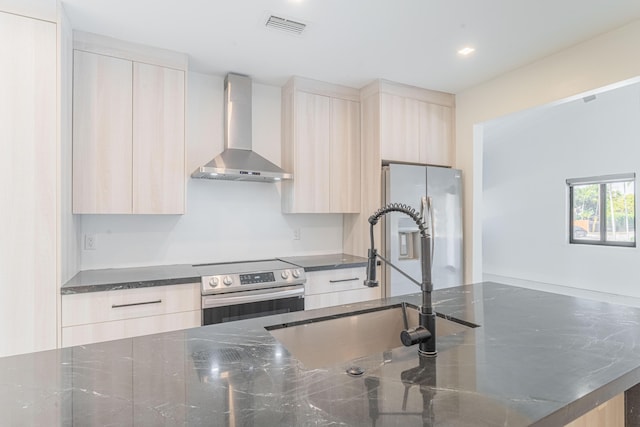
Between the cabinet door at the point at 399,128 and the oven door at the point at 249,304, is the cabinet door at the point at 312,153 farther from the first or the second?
the oven door at the point at 249,304

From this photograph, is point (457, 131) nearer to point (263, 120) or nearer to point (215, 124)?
point (263, 120)

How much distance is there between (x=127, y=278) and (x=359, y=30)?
93.7 inches

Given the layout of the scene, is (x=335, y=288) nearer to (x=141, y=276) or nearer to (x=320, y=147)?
(x=320, y=147)

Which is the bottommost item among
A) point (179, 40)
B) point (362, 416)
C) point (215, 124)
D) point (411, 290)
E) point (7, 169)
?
point (411, 290)

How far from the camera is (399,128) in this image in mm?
3451

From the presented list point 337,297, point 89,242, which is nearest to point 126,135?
point 89,242

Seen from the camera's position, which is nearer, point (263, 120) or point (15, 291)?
point (15, 291)

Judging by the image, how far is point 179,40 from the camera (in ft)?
8.47

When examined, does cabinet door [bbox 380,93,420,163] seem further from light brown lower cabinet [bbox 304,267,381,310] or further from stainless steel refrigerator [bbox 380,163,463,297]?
light brown lower cabinet [bbox 304,267,381,310]

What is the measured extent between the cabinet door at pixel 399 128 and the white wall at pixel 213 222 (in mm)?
1000

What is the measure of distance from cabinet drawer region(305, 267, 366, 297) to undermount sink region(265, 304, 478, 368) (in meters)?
1.33

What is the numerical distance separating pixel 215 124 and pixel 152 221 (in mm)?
1046

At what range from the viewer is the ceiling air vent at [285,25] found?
91.0 inches

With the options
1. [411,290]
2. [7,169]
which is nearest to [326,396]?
[7,169]
